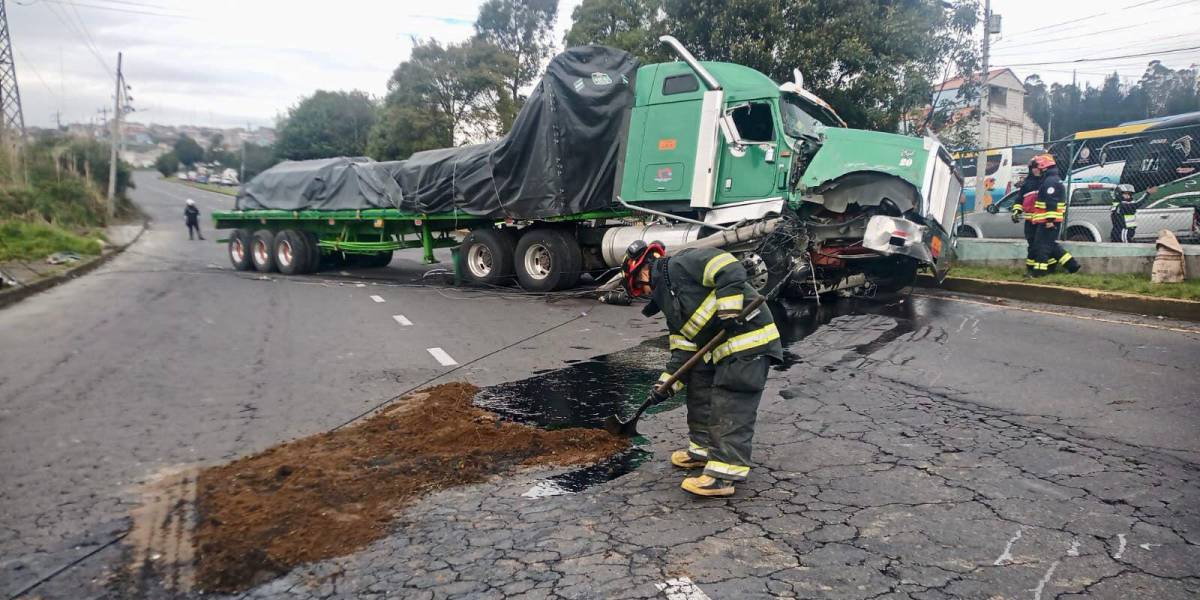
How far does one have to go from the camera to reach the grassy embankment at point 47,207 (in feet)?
58.0

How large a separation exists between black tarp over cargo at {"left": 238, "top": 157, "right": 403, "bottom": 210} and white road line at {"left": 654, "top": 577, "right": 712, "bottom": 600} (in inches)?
474

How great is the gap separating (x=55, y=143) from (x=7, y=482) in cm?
4317

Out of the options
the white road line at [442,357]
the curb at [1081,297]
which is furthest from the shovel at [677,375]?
the curb at [1081,297]

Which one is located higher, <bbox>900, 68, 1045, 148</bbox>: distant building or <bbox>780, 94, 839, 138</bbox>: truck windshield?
<bbox>900, 68, 1045, 148</bbox>: distant building

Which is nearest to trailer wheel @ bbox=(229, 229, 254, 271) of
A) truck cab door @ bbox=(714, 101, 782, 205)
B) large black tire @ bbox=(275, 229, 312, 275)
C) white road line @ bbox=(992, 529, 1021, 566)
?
large black tire @ bbox=(275, 229, 312, 275)

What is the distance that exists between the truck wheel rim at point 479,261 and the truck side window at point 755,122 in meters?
5.04

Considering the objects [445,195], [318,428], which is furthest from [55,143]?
[318,428]

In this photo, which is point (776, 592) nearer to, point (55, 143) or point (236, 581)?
point (236, 581)

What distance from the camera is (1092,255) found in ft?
34.4

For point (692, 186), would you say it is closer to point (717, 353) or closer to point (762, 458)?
point (762, 458)

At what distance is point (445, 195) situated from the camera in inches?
516

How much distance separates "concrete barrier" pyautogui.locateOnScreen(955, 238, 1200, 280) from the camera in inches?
386

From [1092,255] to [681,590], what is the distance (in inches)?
398

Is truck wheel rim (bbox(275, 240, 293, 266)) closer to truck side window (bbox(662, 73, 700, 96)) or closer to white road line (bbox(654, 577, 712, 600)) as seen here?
truck side window (bbox(662, 73, 700, 96))
